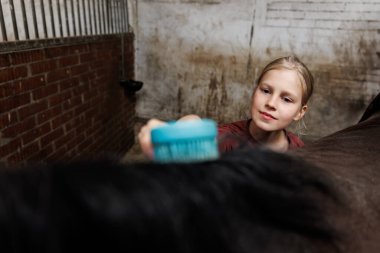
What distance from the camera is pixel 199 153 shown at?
38 centimetres

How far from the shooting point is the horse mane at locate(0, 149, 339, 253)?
0.27 meters

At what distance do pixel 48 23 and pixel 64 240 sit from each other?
175cm

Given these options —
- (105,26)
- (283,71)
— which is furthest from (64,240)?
(105,26)

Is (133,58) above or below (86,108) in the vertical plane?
above

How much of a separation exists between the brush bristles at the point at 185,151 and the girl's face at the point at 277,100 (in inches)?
33.0

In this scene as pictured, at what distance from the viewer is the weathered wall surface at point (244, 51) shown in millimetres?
2377

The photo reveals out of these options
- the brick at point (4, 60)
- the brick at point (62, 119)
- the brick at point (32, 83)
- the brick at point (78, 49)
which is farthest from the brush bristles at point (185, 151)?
the brick at point (78, 49)

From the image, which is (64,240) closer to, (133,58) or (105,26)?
(105,26)

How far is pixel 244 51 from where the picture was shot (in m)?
2.62

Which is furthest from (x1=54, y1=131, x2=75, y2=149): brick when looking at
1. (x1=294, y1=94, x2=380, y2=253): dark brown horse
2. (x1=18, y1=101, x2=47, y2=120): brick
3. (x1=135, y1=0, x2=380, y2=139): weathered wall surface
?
(x1=294, y1=94, x2=380, y2=253): dark brown horse

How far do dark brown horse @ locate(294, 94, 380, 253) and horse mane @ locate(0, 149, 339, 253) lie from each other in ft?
0.26

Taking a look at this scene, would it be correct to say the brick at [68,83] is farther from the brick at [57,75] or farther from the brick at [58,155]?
the brick at [58,155]

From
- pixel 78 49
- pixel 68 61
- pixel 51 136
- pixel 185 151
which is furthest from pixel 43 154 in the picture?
pixel 185 151

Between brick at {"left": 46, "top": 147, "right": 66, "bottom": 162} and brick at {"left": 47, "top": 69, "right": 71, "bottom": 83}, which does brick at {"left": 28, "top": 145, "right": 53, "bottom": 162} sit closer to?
brick at {"left": 46, "top": 147, "right": 66, "bottom": 162}
